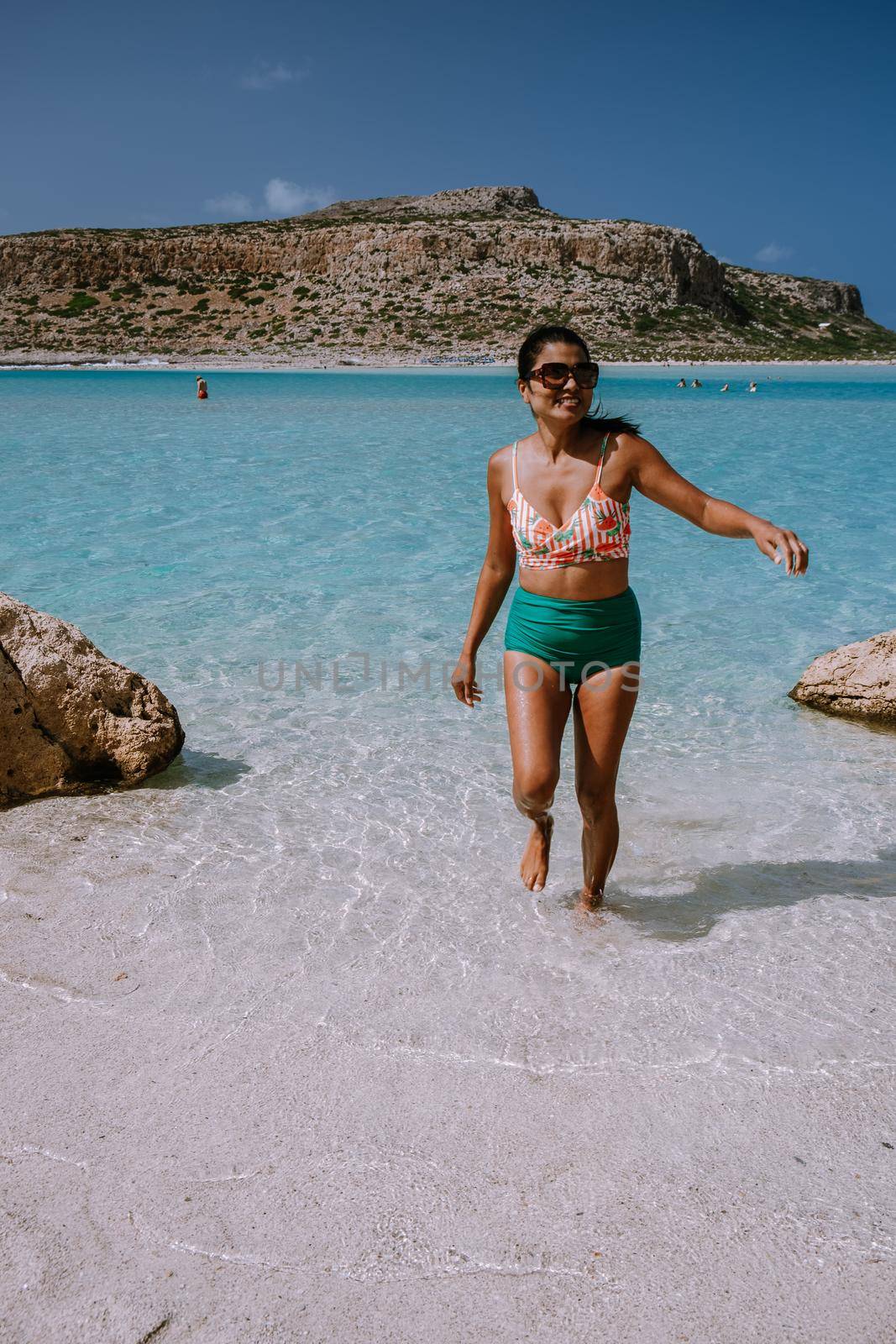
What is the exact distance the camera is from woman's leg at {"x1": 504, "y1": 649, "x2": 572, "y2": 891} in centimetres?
283

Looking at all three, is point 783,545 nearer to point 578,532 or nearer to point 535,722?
point 578,532

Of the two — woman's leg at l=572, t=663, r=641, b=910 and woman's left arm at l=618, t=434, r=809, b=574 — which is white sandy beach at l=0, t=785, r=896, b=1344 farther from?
woman's left arm at l=618, t=434, r=809, b=574

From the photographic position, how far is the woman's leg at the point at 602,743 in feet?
9.27

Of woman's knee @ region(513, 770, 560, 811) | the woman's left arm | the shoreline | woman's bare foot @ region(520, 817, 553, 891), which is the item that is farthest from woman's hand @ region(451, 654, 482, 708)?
the shoreline

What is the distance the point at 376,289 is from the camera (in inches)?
2643

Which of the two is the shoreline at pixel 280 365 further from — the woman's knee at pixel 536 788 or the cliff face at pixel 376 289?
the woman's knee at pixel 536 788

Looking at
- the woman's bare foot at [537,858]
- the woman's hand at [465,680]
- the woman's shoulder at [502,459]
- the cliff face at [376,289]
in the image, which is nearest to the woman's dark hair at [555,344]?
the woman's shoulder at [502,459]

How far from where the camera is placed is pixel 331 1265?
1926mm

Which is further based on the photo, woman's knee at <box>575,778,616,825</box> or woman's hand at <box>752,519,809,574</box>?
woman's knee at <box>575,778,616,825</box>

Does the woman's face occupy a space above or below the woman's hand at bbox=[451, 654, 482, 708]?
above

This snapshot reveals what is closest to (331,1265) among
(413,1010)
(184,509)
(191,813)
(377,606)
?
(413,1010)

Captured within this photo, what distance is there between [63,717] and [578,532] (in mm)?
2570

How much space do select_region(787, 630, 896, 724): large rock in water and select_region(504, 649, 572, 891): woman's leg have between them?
2.91m

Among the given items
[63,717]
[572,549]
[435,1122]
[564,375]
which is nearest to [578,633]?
[572,549]
